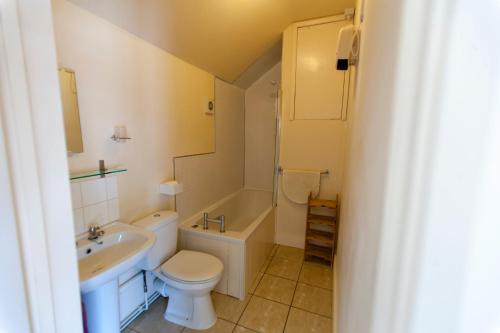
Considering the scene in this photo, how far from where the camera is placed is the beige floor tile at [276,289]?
200 centimetres

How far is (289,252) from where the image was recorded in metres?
2.76

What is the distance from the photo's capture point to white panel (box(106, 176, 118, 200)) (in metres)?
1.52

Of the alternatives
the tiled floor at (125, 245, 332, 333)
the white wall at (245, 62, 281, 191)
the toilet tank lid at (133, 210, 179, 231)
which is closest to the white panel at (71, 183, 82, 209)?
the toilet tank lid at (133, 210, 179, 231)

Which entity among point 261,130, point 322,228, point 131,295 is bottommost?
point 131,295

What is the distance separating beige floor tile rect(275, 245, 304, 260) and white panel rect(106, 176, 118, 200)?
1876 millimetres

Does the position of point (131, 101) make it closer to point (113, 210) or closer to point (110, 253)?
point (113, 210)

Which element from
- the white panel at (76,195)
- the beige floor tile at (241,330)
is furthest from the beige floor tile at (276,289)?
the white panel at (76,195)

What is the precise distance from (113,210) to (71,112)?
67 centimetres

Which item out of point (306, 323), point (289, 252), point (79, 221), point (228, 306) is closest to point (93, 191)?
point (79, 221)

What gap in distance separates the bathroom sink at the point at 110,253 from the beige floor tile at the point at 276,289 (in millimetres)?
1182

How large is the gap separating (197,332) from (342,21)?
3035mm

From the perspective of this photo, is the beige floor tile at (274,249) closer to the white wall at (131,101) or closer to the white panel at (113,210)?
the white wall at (131,101)

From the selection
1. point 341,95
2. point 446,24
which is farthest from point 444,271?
point 341,95

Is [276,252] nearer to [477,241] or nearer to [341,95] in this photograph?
[341,95]
